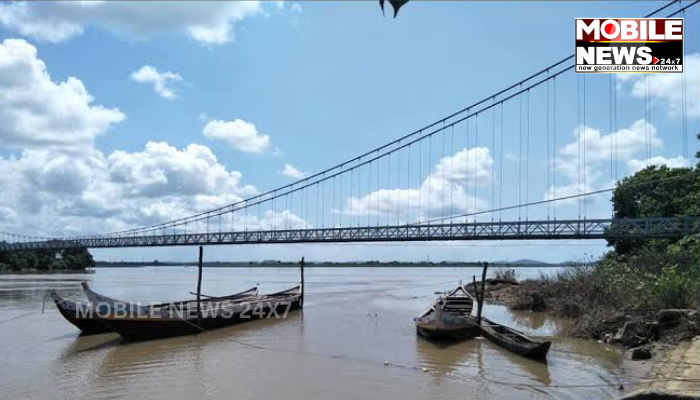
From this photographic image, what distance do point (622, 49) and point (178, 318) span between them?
14.5 metres

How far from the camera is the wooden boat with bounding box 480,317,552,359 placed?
1290 cm

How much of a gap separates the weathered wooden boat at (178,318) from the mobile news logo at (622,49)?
13442 mm

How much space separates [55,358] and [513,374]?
10.8 m

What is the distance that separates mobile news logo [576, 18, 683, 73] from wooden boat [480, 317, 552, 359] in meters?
6.88

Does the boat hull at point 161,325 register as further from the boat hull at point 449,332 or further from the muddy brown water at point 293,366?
the boat hull at point 449,332

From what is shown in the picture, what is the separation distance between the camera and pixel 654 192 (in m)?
44.6

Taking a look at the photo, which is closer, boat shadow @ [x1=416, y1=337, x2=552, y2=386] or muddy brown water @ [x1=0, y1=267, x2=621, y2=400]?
muddy brown water @ [x1=0, y1=267, x2=621, y2=400]

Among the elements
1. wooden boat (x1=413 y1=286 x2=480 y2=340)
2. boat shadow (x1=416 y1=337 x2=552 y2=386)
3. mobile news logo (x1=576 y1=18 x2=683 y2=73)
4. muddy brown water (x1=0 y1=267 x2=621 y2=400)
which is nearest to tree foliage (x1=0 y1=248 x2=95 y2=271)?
muddy brown water (x1=0 y1=267 x2=621 y2=400)

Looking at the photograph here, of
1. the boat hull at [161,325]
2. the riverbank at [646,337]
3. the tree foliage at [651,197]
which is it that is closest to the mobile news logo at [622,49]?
the riverbank at [646,337]

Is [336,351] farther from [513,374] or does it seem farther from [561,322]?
[561,322]

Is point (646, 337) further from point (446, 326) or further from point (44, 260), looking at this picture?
point (44, 260)

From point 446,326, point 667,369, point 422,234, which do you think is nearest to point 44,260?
point 422,234

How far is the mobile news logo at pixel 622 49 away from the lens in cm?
1422

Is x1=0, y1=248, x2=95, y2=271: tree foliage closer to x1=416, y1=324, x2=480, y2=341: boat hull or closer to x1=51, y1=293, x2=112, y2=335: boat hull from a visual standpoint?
x1=51, y1=293, x2=112, y2=335: boat hull
